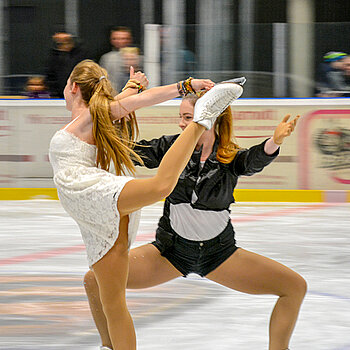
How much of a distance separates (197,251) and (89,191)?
568 millimetres

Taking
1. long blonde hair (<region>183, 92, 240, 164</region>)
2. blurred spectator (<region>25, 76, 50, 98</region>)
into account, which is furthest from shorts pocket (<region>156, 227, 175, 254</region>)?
blurred spectator (<region>25, 76, 50, 98</region>)

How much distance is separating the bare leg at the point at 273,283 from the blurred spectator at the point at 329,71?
6.24 metres

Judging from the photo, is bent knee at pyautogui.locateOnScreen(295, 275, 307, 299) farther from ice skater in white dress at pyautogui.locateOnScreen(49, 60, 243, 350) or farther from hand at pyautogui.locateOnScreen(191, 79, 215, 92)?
hand at pyautogui.locateOnScreen(191, 79, 215, 92)

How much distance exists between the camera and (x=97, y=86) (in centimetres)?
286

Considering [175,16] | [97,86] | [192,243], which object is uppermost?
[175,16]

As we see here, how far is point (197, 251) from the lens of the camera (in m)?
2.98

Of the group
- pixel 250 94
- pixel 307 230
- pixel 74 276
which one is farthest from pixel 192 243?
pixel 250 94

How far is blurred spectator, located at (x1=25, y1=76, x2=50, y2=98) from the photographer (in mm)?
9227

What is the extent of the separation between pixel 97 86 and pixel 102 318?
0.92 m

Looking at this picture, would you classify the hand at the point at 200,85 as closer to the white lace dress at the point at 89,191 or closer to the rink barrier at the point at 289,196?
the white lace dress at the point at 89,191

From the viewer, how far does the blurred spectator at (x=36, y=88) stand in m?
9.23

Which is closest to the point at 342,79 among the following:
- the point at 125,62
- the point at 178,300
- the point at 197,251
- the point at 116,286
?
the point at 125,62

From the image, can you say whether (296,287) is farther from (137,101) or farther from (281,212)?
(281,212)

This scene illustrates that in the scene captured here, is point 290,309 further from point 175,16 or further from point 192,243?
point 175,16
